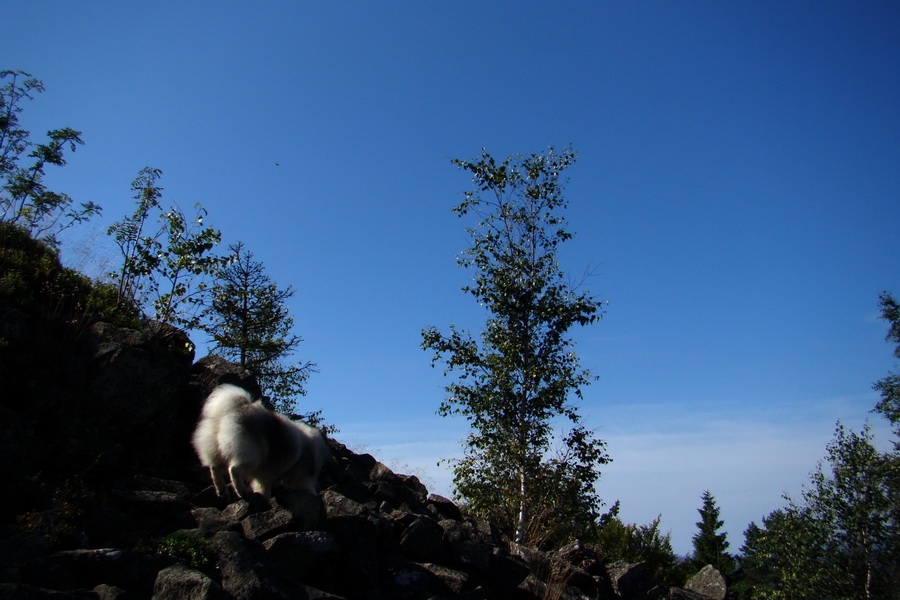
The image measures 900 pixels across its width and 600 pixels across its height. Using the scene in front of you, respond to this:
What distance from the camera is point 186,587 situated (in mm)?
5516

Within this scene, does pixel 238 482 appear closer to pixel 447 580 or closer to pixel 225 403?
pixel 225 403

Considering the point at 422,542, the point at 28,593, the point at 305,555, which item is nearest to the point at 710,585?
the point at 422,542

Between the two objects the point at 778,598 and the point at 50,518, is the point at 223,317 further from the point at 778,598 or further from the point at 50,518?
the point at 778,598

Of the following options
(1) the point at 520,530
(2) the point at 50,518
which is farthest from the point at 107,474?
(1) the point at 520,530

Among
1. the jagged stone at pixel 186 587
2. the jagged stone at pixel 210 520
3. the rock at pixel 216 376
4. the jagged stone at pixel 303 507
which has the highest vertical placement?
the rock at pixel 216 376

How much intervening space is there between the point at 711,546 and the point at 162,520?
1723 inches

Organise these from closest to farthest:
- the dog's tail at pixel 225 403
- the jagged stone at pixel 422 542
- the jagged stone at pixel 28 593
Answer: the jagged stone at pixel 28 593, the dog's tail at pixel 225 403, the jagged stone at pixel 422 542

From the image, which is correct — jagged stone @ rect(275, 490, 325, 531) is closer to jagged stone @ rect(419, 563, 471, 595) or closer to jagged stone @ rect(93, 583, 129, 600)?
jagged stone @ rect(419, 563, 471, 595)

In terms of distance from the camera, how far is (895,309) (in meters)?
29.6

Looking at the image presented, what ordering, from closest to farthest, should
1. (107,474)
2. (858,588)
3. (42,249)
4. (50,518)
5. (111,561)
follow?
1. (111,561)
2. (50,518)
3. (107,474)
4. (42,249)
5. (858,588)

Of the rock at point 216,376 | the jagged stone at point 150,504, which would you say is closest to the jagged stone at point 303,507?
the jagged stone at point 150,504

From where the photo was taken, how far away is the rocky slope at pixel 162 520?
231 inches

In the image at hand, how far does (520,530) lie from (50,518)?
34.7 feet

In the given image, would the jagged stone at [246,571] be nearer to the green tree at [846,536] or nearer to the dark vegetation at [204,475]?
the dark vegetation at [204,475]
